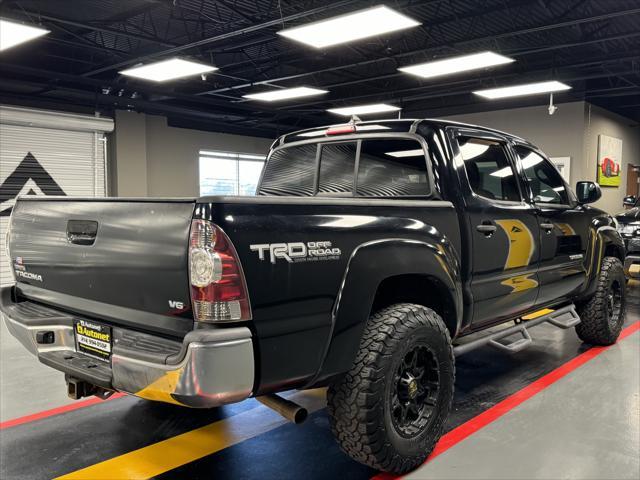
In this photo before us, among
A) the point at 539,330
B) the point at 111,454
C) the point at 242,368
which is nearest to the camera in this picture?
the point at 242,368

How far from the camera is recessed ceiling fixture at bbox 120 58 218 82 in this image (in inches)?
315

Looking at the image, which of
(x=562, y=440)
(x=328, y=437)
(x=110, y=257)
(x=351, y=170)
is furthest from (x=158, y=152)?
(x=562, y=440)

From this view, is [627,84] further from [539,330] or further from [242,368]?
[242,368]

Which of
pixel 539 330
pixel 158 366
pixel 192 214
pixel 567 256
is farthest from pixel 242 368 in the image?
pixel 539 330

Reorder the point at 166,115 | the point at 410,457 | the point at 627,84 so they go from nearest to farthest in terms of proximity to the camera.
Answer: the point at 410,457 < the point at 627,84 < the point at 166,115

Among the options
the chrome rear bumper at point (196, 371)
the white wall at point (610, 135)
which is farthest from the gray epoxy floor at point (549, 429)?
the white wall at point (610, 135)

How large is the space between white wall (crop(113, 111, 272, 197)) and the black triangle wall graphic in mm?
1583

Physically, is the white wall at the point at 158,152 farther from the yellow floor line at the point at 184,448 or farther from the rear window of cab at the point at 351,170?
the yellow floor line at the point at 184,448

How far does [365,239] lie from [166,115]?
1188 centimetres

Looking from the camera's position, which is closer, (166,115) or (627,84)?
(627,84)

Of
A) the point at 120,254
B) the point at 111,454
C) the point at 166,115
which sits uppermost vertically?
the point at 166,115

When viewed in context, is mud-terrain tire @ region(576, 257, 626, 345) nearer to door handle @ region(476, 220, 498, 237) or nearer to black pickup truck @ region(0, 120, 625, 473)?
black pickup truck @ region(0, 120, 625, 473)

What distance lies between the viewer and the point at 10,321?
2.56 m

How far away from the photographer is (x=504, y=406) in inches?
132
